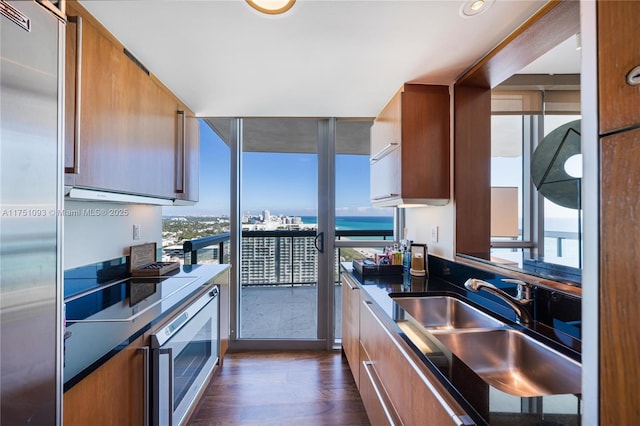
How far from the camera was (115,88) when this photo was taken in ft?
4.52

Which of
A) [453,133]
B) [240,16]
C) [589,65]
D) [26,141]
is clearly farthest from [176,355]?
[453,133]

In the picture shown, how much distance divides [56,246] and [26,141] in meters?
0.26

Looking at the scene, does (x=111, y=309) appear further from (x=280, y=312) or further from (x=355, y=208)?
(x=355, y=208)

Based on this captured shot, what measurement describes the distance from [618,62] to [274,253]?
112 inches

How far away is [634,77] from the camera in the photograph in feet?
1.42

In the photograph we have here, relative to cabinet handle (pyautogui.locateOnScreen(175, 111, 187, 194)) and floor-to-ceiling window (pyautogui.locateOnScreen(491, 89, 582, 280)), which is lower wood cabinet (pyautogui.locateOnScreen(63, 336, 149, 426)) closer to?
cabinet handle (pyautogui.locateOnScreen(175, 111, 187, 194))

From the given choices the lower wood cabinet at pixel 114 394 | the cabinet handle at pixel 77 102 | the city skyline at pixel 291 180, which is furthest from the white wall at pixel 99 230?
the lower wood cabinet at pixel 114 394

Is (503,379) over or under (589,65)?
under

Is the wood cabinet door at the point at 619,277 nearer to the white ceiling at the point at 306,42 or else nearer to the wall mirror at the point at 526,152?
the wall mirror at the point at 526,152

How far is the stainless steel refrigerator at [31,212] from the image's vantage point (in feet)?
1.86

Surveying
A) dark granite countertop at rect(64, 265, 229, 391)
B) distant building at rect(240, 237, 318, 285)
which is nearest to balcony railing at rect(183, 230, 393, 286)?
distant building at rect(240, 237, 318, 285)

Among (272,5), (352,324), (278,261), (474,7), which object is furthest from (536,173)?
→ (278,261)

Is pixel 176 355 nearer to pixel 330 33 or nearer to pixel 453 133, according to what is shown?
pixel 330 33

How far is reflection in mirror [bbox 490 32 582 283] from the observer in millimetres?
2006
